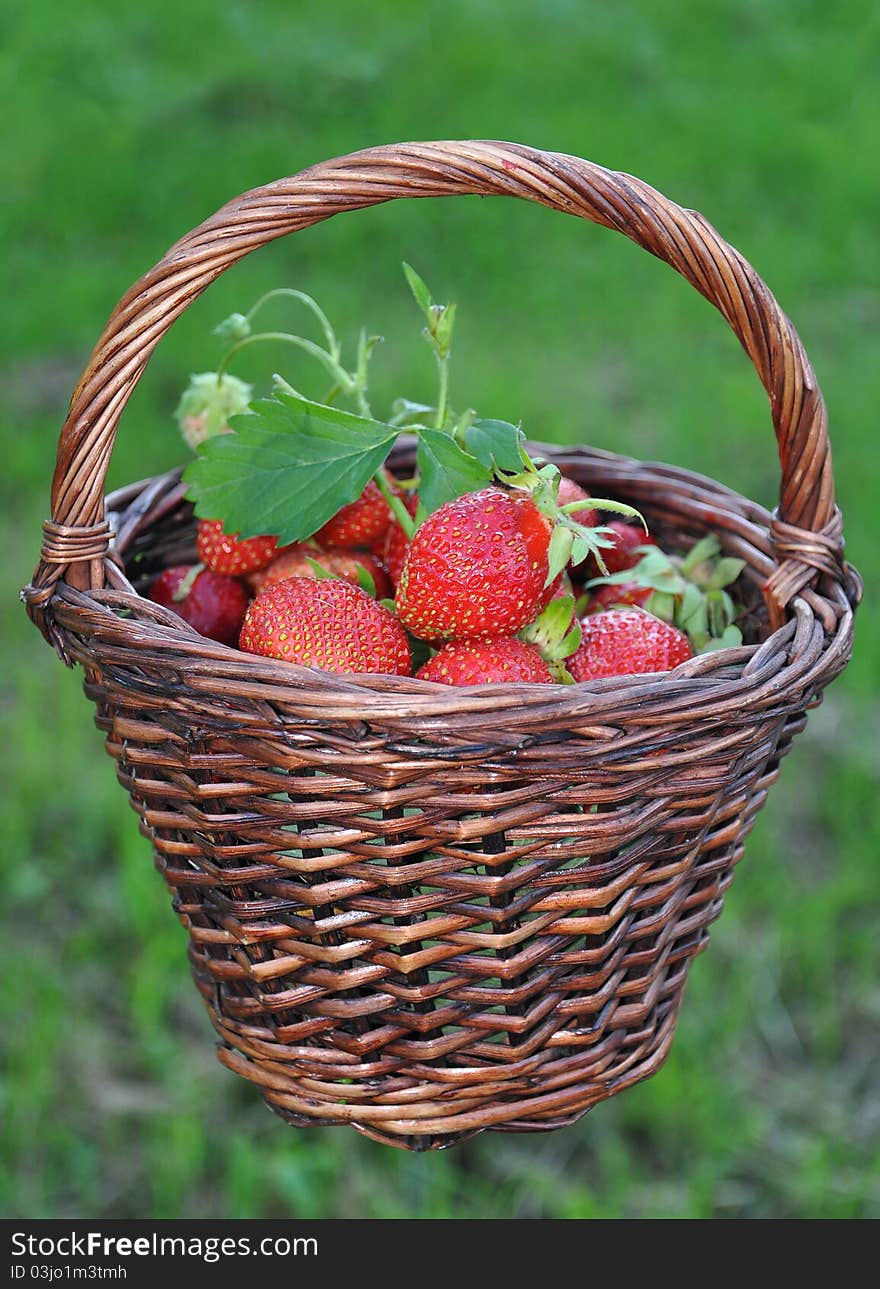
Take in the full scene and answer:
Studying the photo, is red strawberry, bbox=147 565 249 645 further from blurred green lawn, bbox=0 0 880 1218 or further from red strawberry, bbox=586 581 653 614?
blurred green lawn, bbox=0 0 880 1218

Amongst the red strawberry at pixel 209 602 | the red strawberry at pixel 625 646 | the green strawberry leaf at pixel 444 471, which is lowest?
the red strawberry at pixel 209 602

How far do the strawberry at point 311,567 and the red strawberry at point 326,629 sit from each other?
9cm

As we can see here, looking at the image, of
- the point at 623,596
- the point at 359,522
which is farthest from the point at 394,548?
the point at 623,596

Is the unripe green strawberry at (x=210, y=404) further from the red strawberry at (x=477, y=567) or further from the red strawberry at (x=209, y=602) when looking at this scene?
the red strawberry at (x=477, y=567)

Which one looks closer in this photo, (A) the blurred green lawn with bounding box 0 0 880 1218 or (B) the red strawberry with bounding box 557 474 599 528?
(B) the red strawberry with bounding box 557 474 599 528

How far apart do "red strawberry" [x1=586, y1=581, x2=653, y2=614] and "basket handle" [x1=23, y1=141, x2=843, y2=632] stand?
0.15 metres

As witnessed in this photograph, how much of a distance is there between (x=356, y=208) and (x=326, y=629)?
22 centimetres

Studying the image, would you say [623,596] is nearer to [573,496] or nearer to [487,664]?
[573,496]

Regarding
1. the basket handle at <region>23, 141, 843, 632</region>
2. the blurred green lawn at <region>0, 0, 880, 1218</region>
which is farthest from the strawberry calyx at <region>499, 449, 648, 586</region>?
the blurred green lawn at <region>0, 0, 880, 1218</region>

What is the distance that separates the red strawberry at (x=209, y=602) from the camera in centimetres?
84

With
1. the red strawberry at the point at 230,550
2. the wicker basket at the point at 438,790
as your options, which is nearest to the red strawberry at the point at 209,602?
the red strawberry at the point at 230,550

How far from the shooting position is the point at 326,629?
0.71m

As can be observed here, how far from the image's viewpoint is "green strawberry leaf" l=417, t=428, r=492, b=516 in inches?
29.4

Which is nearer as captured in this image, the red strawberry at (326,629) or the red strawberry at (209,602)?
the red strawberry at (326,629)
